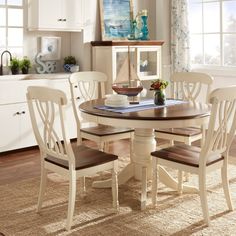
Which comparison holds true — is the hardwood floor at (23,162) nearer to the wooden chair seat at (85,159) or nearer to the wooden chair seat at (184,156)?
the wooden chair seat at (85,159)

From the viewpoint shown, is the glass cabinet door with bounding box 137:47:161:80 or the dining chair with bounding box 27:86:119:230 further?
the glass cabinet door with bounding box 137:47:161:80

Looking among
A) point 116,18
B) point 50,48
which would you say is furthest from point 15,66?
point 116,18

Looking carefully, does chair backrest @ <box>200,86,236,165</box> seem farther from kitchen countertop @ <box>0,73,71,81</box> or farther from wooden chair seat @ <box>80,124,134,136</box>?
kitchen countertop @ <box>0,73,71,81</box>

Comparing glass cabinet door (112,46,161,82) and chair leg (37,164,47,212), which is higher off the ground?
glass cabinet door (112,46,161,82)

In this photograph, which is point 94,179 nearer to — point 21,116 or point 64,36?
point 21,116

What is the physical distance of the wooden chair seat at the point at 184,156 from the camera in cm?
285

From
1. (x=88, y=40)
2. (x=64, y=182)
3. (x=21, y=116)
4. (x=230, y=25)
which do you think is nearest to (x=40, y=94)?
(x=64, y=182)

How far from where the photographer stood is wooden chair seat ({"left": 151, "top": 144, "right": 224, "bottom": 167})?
2.85m

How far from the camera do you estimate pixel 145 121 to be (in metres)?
2.82

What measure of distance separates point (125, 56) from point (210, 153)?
2955 millimetres

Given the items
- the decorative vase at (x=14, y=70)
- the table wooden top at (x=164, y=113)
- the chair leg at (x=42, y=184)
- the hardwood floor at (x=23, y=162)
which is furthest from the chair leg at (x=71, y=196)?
the decorative vase at (x=14, y=70)

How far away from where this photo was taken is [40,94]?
2.77 m

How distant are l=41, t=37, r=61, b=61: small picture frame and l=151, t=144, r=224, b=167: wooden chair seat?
2.81 m

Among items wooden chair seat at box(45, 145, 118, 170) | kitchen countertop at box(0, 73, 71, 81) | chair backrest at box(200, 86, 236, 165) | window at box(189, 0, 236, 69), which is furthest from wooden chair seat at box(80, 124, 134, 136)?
window at box(189, 0, 236, 69)
